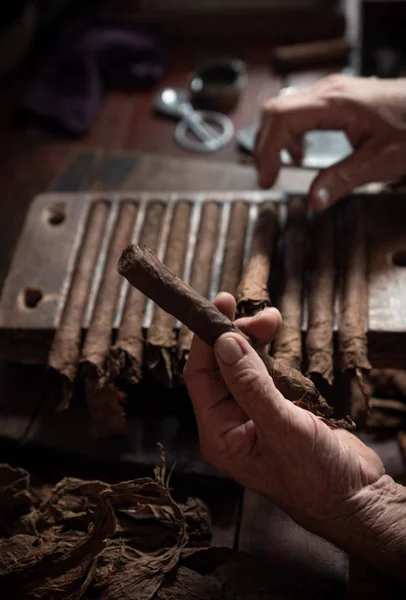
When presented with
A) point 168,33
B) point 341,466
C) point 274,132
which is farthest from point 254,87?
point 341,466

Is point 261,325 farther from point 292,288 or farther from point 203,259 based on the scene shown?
point 203,259

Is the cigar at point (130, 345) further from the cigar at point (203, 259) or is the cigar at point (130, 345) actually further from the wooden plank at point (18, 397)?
the wooden plank at point (18, 397)

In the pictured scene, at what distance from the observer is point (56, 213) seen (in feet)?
6.91

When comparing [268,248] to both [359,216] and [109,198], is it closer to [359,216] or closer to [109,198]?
[359,216]

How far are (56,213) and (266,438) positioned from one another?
1137 mm

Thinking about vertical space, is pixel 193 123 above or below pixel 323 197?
above

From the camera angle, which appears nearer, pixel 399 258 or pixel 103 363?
pixel 103 363

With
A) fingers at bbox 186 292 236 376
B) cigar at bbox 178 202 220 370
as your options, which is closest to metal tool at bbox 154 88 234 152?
cigar at bbox 178 202 220 370

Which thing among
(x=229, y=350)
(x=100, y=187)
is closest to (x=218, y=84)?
(x=100, y=187)

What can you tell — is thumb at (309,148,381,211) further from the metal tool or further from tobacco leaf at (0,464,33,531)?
tobacco leaf at (0,464,33,531)

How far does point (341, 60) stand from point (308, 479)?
7.32ft

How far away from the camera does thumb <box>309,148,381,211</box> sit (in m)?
1.86

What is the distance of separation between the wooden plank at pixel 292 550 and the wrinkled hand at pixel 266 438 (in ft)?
0.50

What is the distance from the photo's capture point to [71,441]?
183 centimetres
